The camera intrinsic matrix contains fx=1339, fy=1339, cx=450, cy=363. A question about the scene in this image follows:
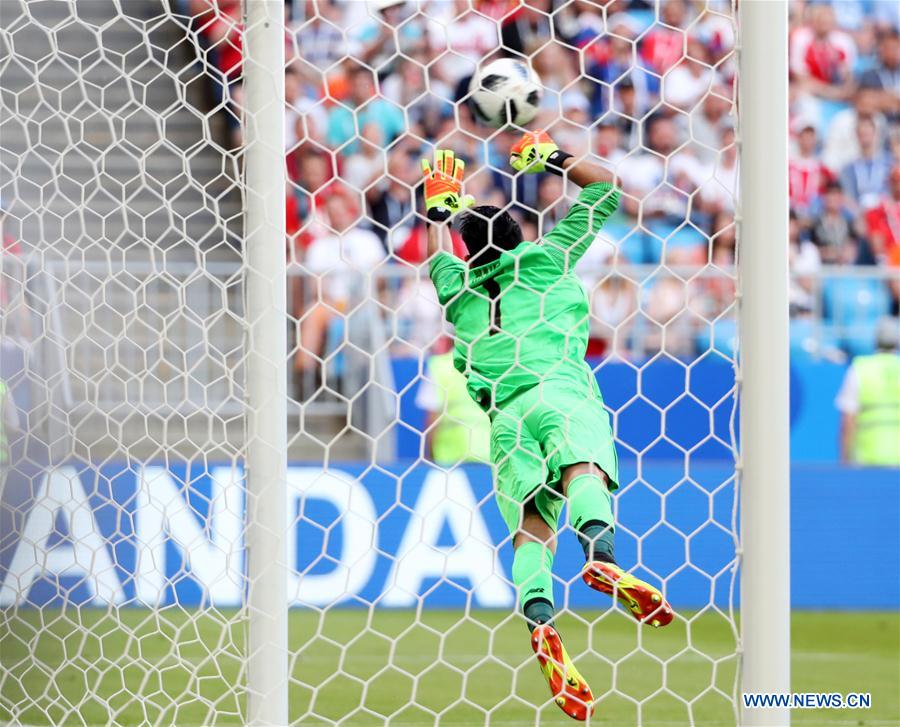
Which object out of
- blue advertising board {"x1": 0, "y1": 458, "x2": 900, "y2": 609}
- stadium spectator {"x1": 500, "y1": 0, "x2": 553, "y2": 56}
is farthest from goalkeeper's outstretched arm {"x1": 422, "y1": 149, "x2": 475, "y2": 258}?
blue advertising board {"x1": 0, "y1": 458, "x2": 900, "y2": 609}

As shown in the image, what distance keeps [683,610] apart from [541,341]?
3386mm

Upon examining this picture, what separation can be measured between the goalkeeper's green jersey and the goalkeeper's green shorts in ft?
0.16

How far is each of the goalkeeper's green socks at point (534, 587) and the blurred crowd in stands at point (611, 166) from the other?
3.03 m

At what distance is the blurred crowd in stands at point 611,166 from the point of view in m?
6.54

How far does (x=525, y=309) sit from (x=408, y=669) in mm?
1988

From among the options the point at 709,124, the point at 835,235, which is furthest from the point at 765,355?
the point at 835,235

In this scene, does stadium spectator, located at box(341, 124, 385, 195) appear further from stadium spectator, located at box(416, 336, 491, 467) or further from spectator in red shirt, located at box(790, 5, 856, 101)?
spectator in red shirt, located at box(790, 5, 856, 101)

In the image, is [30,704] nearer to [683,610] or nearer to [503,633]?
[503,633]

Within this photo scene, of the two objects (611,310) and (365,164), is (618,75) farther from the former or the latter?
(365,164)

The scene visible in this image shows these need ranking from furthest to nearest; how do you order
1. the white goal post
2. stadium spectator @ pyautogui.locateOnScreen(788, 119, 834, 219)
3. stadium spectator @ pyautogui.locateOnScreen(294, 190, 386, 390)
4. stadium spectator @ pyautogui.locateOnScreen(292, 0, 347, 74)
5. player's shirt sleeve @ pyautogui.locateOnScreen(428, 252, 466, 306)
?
stadium spectator @ pyautogui.locateOnScreen(788, 119, 834, 219)
stadium spectator @ pyautogui.locateOnScreen(292, 0, 347, 74)
stadium spectator @ pyautogui.locateOnScreen(294, 190, 386, 390)
player's shirt sleeve @ pyautogui.locateOnScreen(428, 252, 466, 306)
the white goal post

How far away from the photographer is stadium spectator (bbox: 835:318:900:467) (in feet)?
22.9

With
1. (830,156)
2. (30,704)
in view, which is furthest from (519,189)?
(30,704)

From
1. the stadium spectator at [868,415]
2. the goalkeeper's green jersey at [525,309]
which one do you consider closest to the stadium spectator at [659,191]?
the stadium spectator at [868,415]

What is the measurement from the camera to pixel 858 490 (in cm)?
659
